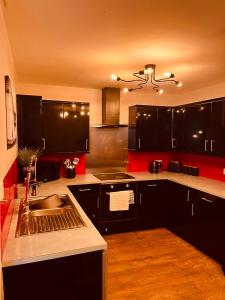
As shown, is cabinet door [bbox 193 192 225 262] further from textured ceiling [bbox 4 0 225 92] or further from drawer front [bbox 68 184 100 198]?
textured ceiling [bbox 4 0 225 92]

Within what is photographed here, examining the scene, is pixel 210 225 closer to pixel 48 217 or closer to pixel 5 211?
pixel 48 217

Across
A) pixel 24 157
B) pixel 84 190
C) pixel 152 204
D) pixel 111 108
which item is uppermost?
pixel 111 108

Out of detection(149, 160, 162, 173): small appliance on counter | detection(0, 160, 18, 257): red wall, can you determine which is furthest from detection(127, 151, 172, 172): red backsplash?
detection(0, 160, 18, 257): red wall

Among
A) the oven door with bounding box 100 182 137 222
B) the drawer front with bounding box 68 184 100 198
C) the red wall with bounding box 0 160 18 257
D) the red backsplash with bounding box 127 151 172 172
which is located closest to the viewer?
the red wall with bounding box 0 160 18 257

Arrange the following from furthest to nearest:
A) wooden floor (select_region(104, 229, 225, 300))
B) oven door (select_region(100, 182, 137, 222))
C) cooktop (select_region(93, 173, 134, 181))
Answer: cooktop (select_region(93, 173, 134, 181))
oven door (select_region(100, 182, 137, 222))
wooden floor (select_region(104, 229, 225, 300))

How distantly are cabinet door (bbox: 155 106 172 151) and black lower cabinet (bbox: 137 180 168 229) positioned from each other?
0.71m

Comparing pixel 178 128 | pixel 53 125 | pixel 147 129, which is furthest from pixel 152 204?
pixel 53 125

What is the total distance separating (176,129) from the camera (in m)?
3.95

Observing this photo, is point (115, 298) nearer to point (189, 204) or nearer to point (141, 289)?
point (141, 289)

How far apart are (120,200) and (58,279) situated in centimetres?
210

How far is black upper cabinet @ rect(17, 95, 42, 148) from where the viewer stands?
2914mm

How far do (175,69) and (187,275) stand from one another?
2474mm

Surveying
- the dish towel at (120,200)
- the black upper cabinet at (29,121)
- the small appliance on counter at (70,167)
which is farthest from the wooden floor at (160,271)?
the black upper cabinet at (29,121)

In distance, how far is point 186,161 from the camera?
4199mm
